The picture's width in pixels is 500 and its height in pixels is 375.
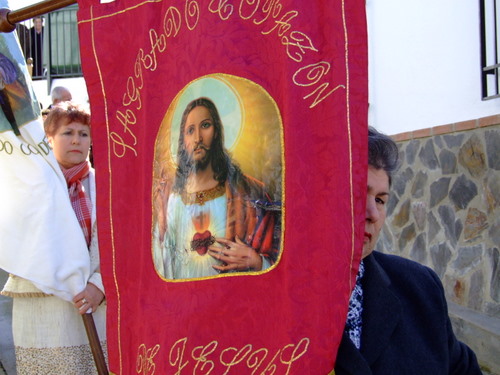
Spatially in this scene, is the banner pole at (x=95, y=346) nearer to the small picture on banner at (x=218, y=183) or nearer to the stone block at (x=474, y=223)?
the small picture on banner at (x=218, y=183)

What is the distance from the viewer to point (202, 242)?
135 cm

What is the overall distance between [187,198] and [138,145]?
9.9 inches

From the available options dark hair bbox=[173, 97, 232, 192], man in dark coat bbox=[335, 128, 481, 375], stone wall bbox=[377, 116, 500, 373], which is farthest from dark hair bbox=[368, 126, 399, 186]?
stone wall bbox=[377, 116, 500, 373]

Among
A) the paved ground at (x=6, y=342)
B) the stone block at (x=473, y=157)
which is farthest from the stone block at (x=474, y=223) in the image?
the paved ground at (x=6, y=342)

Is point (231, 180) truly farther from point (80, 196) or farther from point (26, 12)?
point (80, 196)

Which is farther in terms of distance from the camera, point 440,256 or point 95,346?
point 440,256

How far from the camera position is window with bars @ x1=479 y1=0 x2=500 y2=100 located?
14.5 feet

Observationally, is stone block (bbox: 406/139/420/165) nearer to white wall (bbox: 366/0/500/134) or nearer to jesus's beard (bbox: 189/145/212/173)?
white wall (bbox: 366/0/500/134)

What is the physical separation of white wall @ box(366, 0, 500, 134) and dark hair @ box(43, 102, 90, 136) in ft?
9.87

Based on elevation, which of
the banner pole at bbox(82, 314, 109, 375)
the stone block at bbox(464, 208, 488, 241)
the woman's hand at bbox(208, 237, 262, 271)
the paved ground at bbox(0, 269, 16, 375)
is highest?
the woman's hand at bbox(208, 237, 262, 271)

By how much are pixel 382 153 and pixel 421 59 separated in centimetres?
425

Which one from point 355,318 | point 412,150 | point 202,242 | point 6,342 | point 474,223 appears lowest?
point 6,342

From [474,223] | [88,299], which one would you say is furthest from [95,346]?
[474,223]

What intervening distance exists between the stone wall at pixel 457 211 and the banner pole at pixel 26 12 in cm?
330
